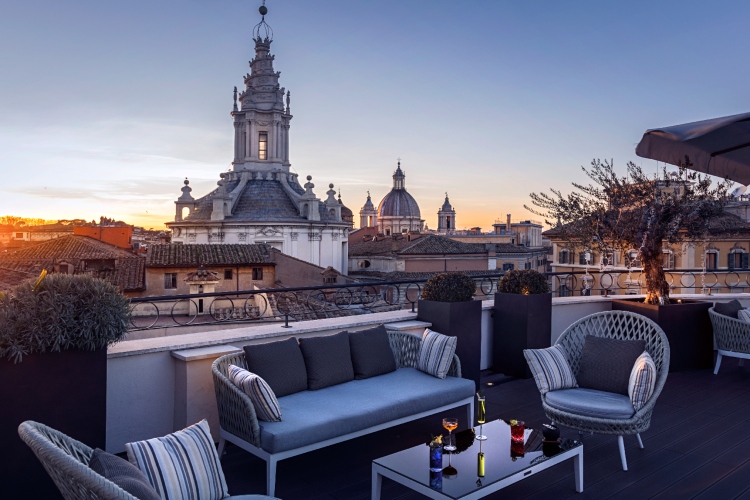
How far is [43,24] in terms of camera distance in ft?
26.8

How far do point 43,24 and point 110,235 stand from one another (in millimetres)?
37237

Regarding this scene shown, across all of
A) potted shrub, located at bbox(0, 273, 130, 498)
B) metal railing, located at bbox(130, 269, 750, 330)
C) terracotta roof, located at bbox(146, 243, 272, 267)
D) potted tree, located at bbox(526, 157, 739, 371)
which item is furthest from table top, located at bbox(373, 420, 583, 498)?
terracotta roof, located at bbox(146, 243, 272, 267)

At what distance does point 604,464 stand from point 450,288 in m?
2.25

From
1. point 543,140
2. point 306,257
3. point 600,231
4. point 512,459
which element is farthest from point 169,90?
point 306,257

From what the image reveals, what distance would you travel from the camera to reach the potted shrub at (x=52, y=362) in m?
2.93

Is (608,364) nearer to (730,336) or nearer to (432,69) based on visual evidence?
(730,336)

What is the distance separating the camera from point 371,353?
479 centimetres

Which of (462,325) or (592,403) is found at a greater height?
(462,325)

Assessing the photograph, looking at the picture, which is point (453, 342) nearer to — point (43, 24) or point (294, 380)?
point (294, 380)

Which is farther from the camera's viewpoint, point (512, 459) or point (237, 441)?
point (237, 441)

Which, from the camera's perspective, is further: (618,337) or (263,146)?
(263,146)

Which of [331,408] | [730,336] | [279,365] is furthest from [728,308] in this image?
[279,365]

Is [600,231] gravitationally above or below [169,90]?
below

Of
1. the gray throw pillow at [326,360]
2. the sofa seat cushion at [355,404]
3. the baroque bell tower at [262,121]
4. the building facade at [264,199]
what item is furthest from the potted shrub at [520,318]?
the baroque bell tower at [262,121]
